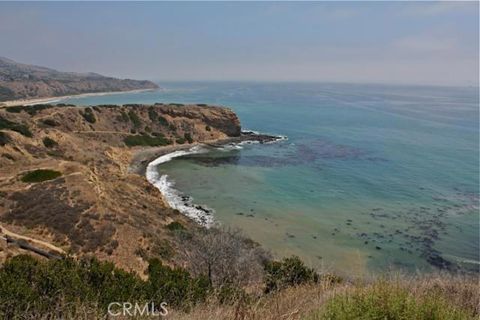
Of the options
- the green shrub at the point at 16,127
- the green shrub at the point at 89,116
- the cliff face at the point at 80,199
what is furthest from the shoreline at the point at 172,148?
the green shrub at the point at 16,127

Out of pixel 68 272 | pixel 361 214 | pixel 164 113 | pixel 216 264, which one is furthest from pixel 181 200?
pixel 164 113

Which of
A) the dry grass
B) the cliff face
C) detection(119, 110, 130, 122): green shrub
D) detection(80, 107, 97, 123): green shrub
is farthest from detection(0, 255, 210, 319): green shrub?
detection(119, 110, 130, 122): green shrub

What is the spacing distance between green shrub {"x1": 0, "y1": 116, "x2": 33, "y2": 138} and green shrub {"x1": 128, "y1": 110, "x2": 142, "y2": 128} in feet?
90.9

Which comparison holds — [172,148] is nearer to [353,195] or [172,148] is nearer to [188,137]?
[188,137]

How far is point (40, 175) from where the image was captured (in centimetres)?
2828

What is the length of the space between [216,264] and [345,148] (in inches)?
2286

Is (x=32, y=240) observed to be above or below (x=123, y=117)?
below

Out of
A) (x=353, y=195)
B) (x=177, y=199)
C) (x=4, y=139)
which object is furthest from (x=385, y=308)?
(x=4, y=139)

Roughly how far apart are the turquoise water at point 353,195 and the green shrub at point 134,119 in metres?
19.0

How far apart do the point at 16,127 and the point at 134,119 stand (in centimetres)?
3106

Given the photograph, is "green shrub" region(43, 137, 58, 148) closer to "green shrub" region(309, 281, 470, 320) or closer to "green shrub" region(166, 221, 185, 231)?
"green shrub" region(166, 221, 185, 231)

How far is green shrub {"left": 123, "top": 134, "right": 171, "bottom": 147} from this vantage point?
68.9m

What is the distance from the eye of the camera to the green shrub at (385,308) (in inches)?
181

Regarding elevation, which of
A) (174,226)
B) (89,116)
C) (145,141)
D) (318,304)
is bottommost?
(174,226)
